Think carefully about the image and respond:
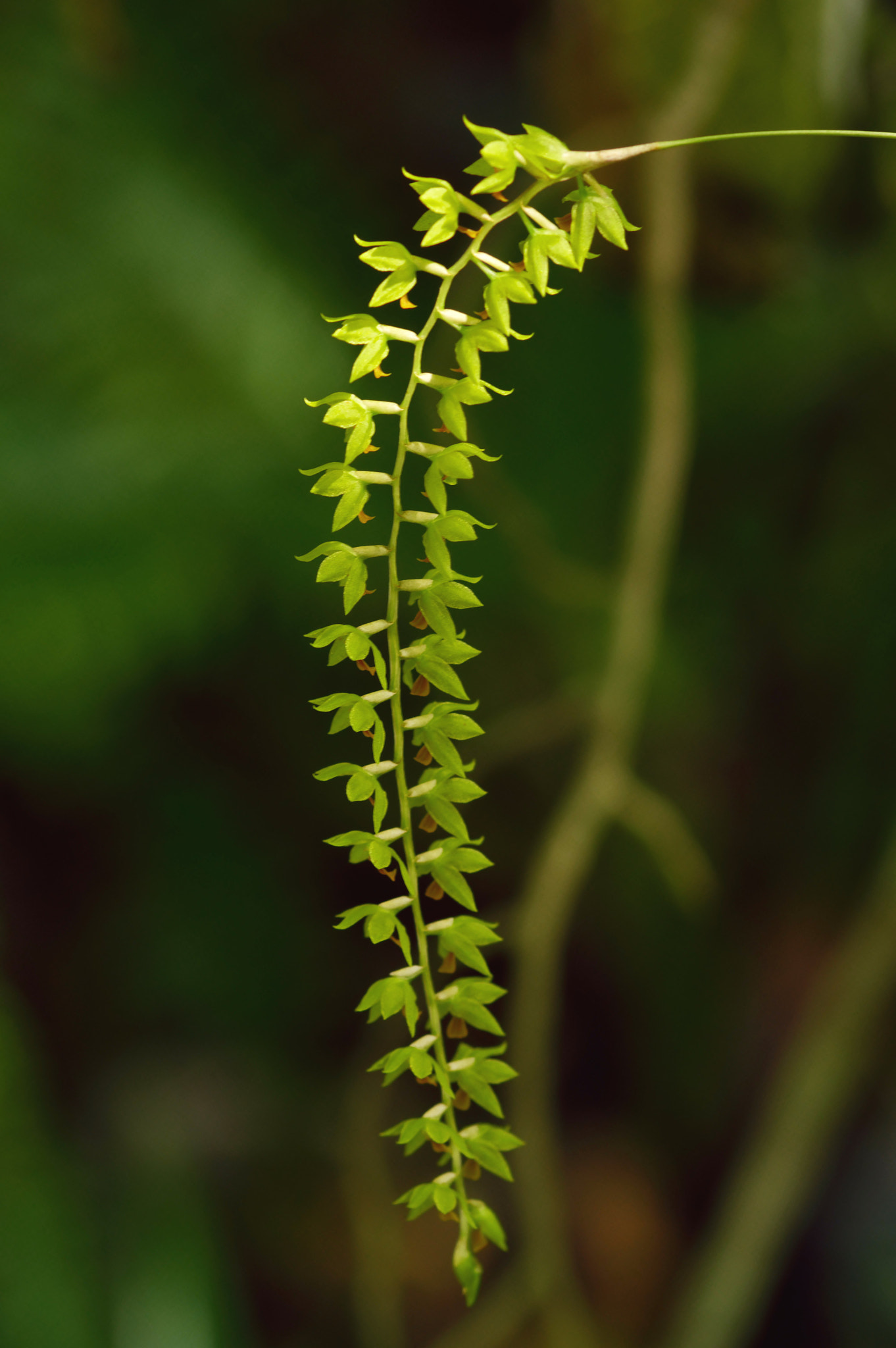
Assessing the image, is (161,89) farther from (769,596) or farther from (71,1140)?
(71,1140)

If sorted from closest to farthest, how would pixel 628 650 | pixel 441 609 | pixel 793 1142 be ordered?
pixel 441 609, pixel 628 650, pixel 793 1142

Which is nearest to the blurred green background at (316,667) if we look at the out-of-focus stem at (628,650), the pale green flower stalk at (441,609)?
the out-of-focus stem at (628,650)

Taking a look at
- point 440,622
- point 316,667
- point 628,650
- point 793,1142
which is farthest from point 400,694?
point 793,1142

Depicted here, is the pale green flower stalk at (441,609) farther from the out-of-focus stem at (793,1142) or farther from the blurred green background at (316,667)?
the out-of-focus stem at (793,1142)

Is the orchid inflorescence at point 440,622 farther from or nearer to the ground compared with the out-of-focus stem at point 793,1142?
farther from the ground

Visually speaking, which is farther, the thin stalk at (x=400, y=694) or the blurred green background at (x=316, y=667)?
the blurred green background at (x=316, y=667)

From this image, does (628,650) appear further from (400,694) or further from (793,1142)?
(400,694)

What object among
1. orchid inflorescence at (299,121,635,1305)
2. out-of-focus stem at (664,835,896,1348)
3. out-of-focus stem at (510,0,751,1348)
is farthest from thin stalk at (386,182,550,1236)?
out-of-focus stem at (664,835,896,1348)
